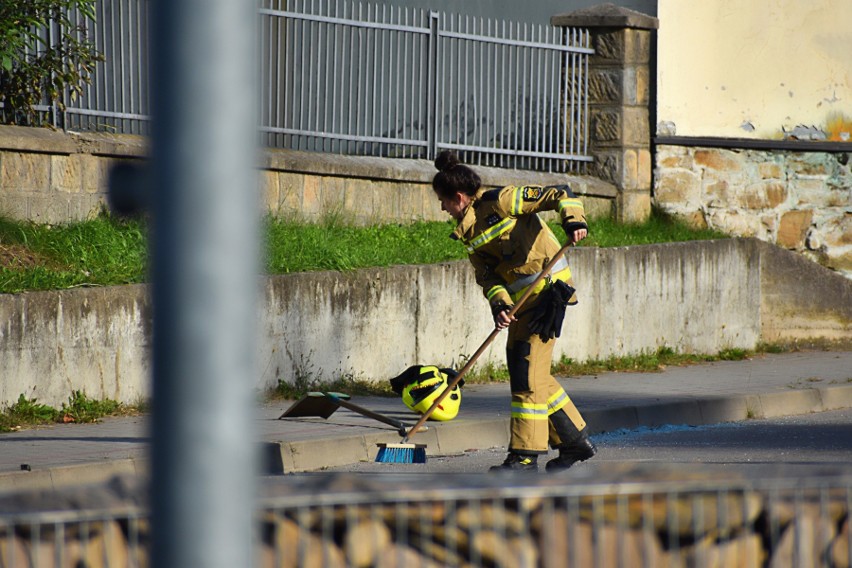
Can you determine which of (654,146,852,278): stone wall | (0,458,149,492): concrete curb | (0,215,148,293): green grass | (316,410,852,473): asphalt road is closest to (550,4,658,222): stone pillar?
(654,146,852,278): stone wall

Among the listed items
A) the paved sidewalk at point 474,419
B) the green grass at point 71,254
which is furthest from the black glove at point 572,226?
the green grass at point 71,254

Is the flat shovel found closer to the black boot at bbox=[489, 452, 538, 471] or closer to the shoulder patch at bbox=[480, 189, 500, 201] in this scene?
the black boot at bbox=[489, 452, 538, 471]

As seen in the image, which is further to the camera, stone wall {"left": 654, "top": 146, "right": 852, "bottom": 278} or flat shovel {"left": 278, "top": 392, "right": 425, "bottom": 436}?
stone wall {"left": 654, "top": 146, "right": 852, "bottom": 278}

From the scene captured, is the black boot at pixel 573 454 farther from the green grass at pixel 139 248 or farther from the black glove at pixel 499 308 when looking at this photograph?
the green grass at pixel 139 248

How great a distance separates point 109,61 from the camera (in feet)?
38.5

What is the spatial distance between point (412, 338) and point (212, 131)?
9841 mm

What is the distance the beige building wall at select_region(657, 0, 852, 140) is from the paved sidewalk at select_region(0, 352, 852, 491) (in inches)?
110

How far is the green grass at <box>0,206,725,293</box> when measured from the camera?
9.88 meters

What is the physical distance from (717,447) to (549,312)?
2.14 meters

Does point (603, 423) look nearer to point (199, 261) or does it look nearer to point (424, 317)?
point (424, 317)

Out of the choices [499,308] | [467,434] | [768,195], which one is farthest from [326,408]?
[768,195]

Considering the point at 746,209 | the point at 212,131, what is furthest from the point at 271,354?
the point at 212,131

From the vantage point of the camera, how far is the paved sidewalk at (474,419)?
304 inches

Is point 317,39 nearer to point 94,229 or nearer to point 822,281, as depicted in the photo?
point 94,229
